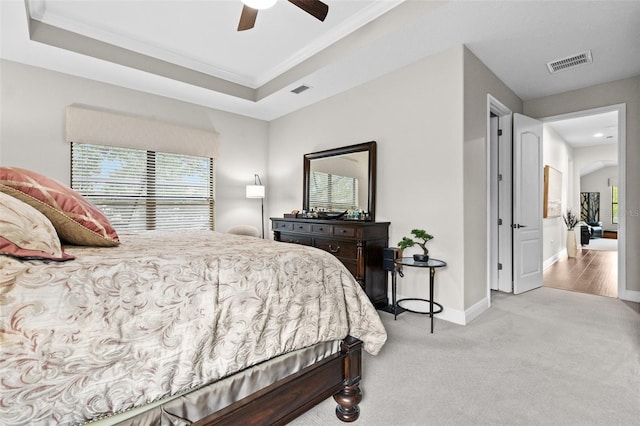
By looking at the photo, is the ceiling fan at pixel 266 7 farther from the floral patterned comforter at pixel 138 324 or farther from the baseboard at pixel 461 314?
the baseboard at pixel 461 314

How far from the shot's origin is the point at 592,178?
11.6 metres

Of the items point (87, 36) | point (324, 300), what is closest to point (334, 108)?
point (87, 36)

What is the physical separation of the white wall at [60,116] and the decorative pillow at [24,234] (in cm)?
299

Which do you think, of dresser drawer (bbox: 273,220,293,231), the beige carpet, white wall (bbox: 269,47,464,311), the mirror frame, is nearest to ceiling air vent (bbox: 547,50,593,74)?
white wall (bbox: 269,47,464,311)

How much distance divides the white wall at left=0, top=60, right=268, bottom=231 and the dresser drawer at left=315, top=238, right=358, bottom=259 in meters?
1.90

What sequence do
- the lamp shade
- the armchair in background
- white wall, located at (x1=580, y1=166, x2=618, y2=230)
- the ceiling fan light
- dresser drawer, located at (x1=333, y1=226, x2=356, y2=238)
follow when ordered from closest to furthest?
1. the ceiling fan light
2. dresser drawer, located at (x1=333, y1=226, x2=356, y2=238)
3. the lamp shade
4. the armchair in background
5. white wall, located at (x1=580, y1=166, x2=618, y2=230)

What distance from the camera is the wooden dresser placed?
10.4 ft

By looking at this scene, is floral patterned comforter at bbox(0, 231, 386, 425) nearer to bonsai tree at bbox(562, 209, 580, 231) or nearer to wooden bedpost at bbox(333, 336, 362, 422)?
wooden bedpost at bbox(333, 336, 362, 422)

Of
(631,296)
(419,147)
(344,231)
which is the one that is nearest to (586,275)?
(631,296)

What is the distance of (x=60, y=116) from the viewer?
3.44m

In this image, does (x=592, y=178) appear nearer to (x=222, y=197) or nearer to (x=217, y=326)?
(x=222, y=197)

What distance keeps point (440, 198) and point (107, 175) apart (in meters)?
3.86

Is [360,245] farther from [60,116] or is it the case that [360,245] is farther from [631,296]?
[60,116]

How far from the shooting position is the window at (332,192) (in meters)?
3.87
